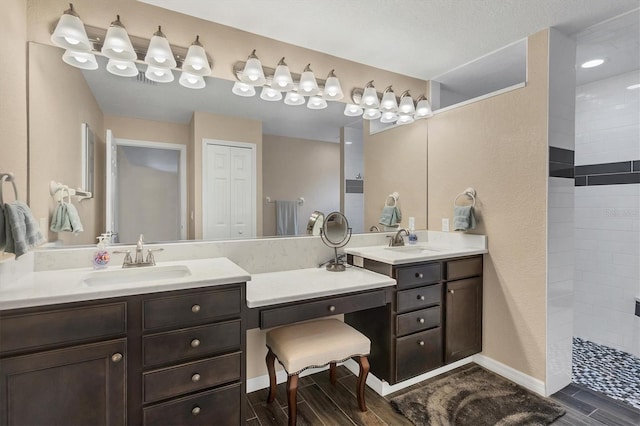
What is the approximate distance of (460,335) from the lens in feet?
7.91

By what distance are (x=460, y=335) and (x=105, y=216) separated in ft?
8.43

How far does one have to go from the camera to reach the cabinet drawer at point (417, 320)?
209 centimetres

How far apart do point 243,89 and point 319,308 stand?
1.54 metres

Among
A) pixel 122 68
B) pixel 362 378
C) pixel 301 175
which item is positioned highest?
pixel 122 68

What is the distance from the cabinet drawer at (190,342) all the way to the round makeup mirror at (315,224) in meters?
1.01

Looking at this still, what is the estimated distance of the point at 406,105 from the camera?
2.80 metres

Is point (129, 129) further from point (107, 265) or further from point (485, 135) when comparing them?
point (485, 135)

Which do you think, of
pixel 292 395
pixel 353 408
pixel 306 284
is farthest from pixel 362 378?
pixel 306 284

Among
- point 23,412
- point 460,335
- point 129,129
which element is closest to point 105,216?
point 129,129

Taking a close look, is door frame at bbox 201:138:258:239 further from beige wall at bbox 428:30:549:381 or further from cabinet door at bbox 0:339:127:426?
beige wall at bbox 428:30:549:381

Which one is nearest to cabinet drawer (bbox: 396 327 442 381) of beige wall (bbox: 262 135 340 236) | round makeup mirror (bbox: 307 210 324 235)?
round makeup mirror (bbox: 307 210 324 235)

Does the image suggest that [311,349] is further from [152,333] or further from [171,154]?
[171,154]

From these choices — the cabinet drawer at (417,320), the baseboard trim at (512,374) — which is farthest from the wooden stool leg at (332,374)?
the baseboard trim at (512,374)

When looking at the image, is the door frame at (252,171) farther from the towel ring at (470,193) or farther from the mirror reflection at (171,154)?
the towel ring at (470,193)
